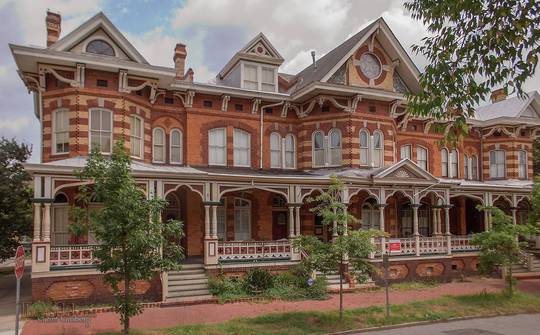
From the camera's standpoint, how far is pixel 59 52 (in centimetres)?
1869

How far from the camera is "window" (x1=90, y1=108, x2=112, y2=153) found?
19781mm

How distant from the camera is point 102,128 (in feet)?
65.5

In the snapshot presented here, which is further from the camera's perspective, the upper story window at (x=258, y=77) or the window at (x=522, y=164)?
the window at (x=522, y=164)

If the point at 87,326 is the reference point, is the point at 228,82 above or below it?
above

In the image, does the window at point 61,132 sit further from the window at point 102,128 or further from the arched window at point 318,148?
the arched window at point 318,148

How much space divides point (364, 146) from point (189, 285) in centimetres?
1201

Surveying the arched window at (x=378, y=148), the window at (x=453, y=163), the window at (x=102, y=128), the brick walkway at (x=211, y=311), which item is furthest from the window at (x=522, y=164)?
the window at (x=102, y=128)

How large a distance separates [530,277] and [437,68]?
21740mm

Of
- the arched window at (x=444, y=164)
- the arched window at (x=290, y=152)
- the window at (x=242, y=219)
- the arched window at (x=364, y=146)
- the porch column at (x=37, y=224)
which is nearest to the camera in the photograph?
the porch column at (x=37, y=224)

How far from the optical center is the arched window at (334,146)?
81.7ft

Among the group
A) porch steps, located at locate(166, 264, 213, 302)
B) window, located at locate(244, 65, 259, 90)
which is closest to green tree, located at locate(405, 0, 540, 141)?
porch steps, located at locate(166, 264, 213, 302)

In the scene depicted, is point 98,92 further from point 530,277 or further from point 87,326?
point 530,277

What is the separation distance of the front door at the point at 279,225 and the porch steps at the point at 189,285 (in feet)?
19.8

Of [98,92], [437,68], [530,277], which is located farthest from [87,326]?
[530,277]
